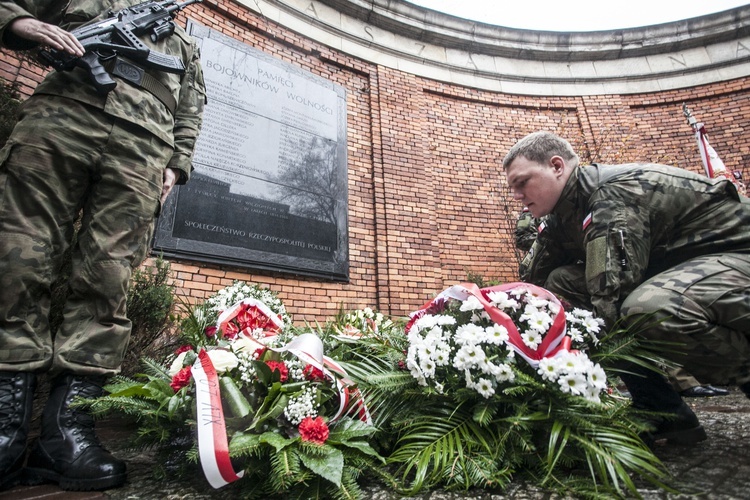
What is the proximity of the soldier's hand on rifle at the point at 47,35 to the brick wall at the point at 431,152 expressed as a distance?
2.39 metres

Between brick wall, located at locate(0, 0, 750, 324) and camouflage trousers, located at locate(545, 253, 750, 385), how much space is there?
3026mm

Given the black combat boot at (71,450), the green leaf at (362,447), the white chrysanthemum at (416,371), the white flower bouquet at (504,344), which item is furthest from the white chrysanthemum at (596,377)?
the black combat boot at (71,450)

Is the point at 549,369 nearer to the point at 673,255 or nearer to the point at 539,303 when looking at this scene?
the point at 539,303

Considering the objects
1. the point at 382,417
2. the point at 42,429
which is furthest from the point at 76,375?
the point at 382,417

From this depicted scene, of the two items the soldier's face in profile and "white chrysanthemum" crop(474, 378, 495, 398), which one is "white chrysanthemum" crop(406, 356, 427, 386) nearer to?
"white chrysanthemum" crop(474, 378, 495, 398)

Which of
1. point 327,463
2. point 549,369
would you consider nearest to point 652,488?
point 549,369

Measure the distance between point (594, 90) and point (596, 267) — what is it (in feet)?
22.7

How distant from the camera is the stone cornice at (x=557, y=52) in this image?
6.18 metres

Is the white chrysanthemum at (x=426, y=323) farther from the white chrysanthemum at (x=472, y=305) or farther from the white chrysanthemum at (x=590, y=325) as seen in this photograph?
the white chrysanthemum at (x=590, y=325)

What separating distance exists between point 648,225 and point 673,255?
230 millimetres

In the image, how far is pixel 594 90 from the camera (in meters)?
6.98

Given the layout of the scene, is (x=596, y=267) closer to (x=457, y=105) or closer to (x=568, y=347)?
(x=568, y=347)

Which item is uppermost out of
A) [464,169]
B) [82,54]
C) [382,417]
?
[464,169]

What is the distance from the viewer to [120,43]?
5.28ft
